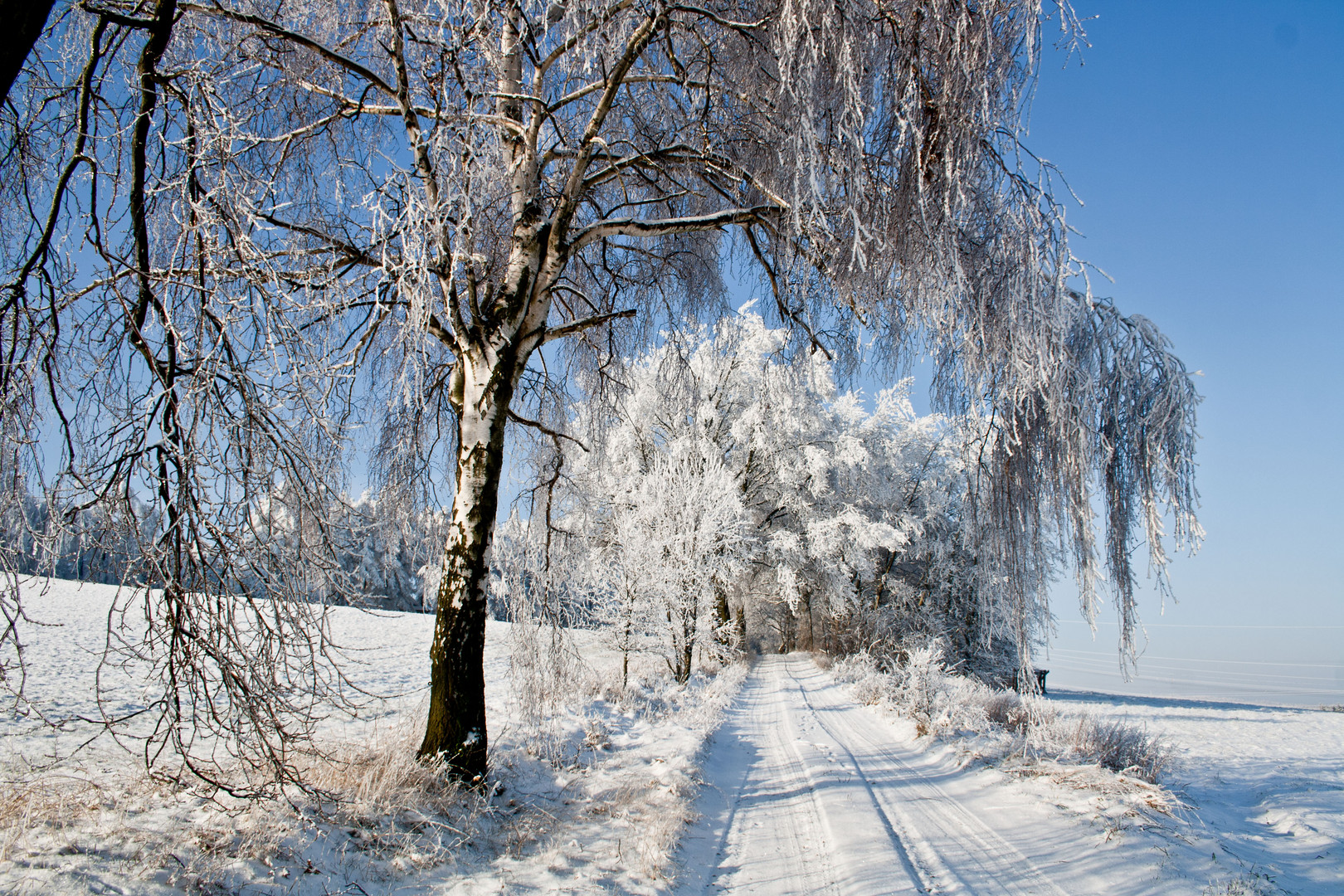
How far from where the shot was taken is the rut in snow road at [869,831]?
3344mm

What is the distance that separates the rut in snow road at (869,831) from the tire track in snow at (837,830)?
1cm

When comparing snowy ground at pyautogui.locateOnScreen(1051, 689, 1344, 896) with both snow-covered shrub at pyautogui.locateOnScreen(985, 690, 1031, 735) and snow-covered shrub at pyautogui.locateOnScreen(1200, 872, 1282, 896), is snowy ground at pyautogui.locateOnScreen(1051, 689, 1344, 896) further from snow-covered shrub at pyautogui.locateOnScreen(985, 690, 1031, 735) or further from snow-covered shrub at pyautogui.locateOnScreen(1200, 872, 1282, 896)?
snow-covered shrub at pyautogui.locateOnScreen(985, 690, 1031, 735)

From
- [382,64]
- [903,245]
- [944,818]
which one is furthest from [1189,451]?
[382,64]

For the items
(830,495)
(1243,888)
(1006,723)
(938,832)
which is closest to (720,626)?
(1006,723)

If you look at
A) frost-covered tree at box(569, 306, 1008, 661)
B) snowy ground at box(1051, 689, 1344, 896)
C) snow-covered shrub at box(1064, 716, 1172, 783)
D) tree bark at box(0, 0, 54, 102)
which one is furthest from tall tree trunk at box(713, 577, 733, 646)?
tree bark at box(0, 0, 54, 102)

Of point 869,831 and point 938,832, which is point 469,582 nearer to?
point 869,831

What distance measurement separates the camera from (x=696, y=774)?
5164mm

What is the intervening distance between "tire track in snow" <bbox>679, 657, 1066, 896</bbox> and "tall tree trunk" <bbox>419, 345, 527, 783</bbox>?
1.54 m

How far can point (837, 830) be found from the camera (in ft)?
13.0

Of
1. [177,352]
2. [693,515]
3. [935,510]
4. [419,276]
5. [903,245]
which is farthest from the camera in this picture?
[935,510]

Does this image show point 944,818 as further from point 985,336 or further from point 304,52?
point 304,52

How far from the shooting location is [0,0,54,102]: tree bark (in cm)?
148

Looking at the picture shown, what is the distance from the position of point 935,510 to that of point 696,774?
1539cm

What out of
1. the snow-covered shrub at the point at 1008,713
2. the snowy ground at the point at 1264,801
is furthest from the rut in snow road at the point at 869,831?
the snow-covered shrub at the point at 1008,713
